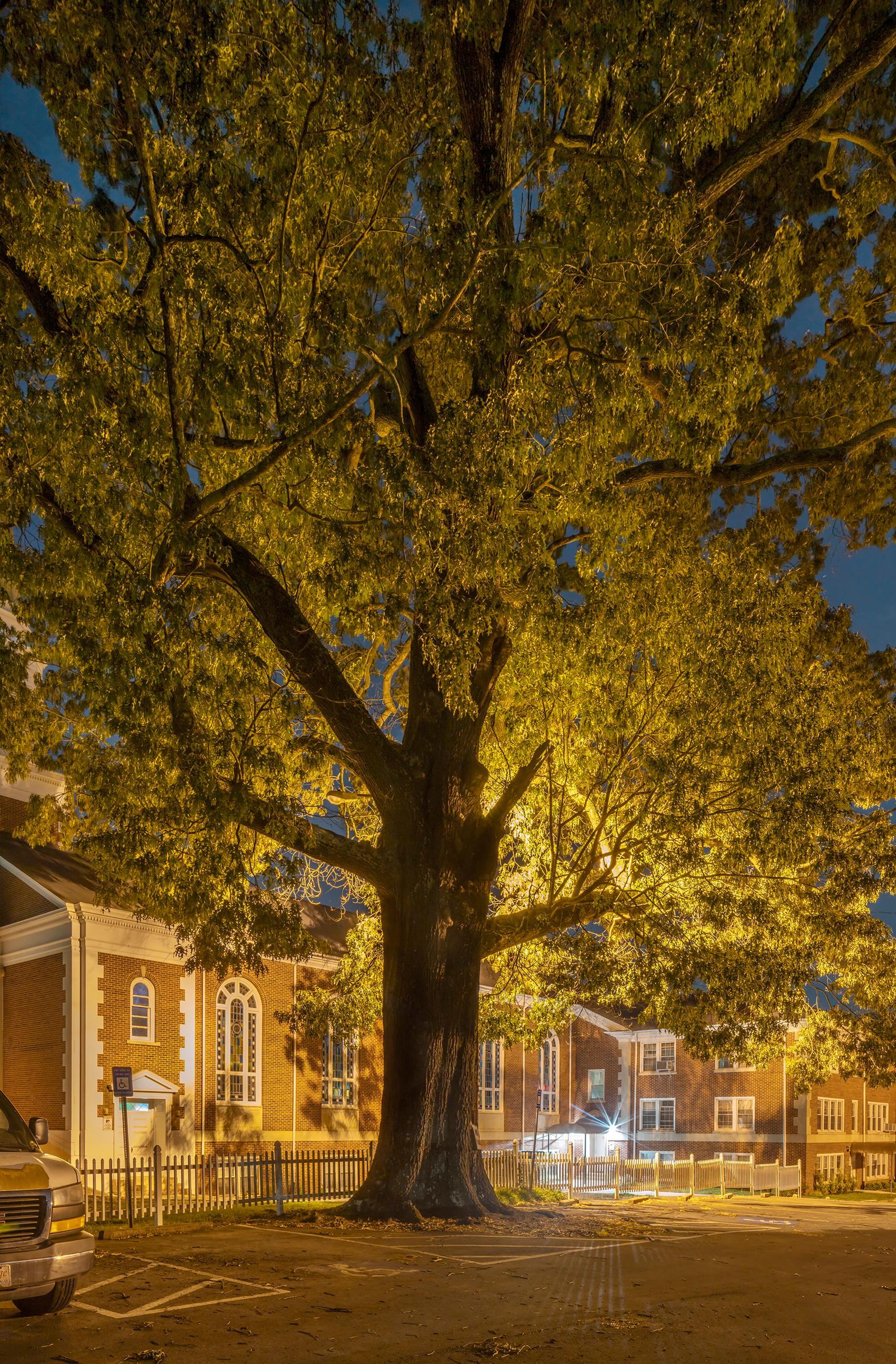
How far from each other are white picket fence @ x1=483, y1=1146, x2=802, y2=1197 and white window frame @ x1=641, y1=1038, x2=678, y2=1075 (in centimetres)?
513

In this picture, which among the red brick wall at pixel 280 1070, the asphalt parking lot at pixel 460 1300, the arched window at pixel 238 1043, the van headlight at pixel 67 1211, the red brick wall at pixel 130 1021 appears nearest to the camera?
the asphalt parking lot at pixel 460 1300

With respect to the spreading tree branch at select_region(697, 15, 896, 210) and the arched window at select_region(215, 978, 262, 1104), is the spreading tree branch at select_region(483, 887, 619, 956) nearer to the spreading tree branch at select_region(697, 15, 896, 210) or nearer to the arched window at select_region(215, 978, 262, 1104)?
the spreading tree branch at select_region(697, 15, 896, 210)

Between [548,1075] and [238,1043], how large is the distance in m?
18.3

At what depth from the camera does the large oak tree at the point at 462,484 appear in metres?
12.7

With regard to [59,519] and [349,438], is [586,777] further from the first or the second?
[59,519]

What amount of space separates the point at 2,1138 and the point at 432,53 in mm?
13277

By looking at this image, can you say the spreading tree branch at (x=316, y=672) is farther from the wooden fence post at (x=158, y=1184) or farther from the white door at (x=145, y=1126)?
the white door at (x=145, y=1126)

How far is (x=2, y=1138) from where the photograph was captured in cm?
938

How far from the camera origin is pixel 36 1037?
25.8 meters

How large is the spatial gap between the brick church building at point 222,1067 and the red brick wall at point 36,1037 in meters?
0.04

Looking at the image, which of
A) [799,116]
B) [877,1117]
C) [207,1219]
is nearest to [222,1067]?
[207,1219]

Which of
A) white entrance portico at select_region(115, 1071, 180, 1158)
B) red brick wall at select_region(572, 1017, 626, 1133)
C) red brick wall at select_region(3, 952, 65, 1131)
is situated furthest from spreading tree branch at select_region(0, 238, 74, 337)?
red brick wall at select_region(572, 1017, 626, 1133)

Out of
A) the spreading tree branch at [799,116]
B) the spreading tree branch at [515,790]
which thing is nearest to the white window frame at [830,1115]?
the spreading tree branch at [515,790]

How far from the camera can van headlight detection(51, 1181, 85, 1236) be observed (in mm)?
8758
